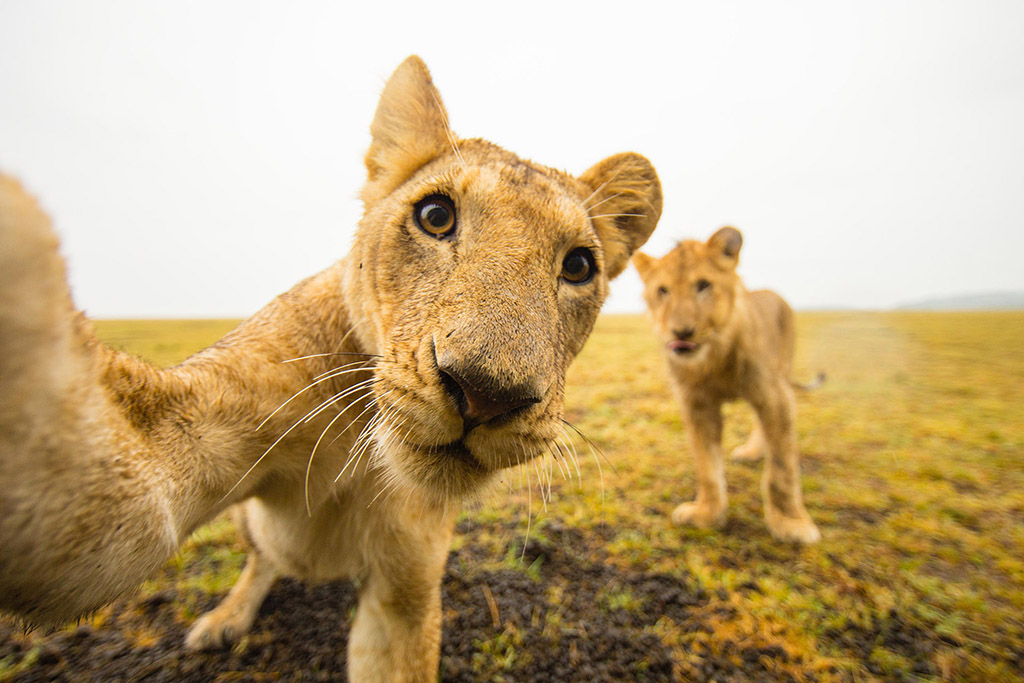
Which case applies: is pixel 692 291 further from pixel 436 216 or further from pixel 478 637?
pixel 478 637

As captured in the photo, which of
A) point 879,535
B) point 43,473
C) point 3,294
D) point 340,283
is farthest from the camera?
point 879,535

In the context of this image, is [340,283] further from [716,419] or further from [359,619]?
[716,419]

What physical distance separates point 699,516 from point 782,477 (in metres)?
0.74

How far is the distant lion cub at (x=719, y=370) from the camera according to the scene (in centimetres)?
398

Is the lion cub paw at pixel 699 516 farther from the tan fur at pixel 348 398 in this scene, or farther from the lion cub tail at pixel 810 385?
the lion cub tail at pixel 810 385

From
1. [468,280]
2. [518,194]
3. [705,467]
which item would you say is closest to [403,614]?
[468,280]

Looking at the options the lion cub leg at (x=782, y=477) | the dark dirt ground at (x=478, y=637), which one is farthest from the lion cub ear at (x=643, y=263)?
the dark dirt ground at (x=478, y=637)

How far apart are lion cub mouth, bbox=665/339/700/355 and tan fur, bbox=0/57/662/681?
64.9 inches

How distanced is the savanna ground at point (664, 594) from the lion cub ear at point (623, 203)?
1.33 metres

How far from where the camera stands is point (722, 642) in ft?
→ 8.92

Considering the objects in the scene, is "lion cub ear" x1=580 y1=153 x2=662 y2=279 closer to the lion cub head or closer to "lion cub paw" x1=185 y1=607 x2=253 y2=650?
the lion cub head

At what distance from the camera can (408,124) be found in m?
2.29

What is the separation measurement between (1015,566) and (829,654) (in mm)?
2015

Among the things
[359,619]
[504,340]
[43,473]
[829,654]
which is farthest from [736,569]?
[43,473]
